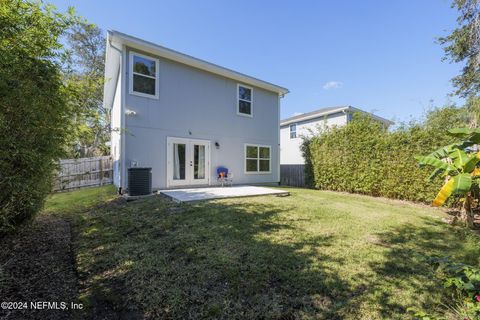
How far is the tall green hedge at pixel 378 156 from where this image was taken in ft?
26.2

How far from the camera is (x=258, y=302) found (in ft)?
7.69

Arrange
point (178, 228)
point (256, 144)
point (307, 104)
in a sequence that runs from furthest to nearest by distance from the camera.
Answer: point (307, 104) → point (256, 144) → point (178, 228)

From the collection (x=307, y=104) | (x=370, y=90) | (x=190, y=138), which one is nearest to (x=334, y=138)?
(x=190, y=138)

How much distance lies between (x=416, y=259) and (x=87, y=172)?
47.1ft

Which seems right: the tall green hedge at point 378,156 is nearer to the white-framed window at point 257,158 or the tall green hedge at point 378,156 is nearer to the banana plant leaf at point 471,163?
the white-framed window at point 257,158

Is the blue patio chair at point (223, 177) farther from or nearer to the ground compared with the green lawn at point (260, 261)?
farther from the ground

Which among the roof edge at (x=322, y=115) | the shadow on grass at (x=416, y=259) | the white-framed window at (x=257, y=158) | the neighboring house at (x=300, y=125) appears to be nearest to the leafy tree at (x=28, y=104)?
the shadow on grass at (x=416, y=259)

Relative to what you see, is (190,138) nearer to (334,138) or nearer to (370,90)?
(334,138)

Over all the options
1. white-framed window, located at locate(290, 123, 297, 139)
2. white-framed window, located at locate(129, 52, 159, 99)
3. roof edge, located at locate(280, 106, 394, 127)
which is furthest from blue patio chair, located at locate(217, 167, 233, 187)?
white-framed window, located at locate(290, 123, 297, 139)

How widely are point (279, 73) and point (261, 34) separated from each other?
5245 millimetres

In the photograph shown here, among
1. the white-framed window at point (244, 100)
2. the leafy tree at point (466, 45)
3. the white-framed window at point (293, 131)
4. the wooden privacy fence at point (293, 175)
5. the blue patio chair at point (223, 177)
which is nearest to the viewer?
the leafy tree at point (466, 45)

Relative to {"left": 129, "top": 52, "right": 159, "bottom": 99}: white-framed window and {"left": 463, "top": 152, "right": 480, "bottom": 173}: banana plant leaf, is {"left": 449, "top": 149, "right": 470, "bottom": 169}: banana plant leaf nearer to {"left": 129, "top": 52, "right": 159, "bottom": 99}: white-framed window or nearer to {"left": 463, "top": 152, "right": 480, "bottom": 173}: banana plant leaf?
{"left": 463, "top": 152, "right": 480, "bottom": 173}: banana plant leaf

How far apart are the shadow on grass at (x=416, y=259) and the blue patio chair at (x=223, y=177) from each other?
7310 millimetres

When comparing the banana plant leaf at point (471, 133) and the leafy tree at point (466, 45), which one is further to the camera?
the leafy tree at point (466, 45)
